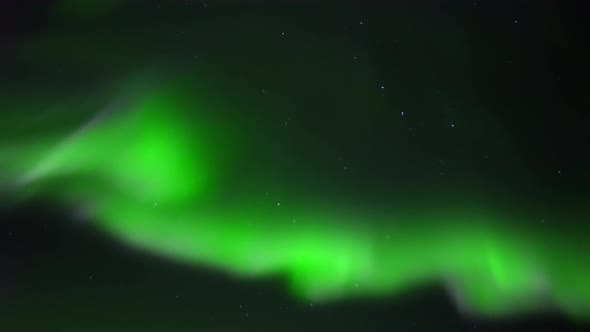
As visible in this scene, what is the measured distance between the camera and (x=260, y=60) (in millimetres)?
1259

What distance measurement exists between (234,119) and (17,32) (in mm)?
467

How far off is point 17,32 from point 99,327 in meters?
0.60

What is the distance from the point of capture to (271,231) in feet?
3.98

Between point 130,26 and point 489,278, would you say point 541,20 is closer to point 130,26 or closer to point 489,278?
point 489,278

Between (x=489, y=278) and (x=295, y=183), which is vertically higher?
(x=295, y=183)

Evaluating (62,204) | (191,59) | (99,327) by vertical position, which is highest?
(191,59)

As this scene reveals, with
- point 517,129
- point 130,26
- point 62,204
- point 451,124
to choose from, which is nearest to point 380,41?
point 451,124

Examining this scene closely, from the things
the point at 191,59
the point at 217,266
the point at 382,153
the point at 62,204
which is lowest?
the point at 217,266

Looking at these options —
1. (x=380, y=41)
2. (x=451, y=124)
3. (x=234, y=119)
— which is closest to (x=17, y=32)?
(x=234, y=119)

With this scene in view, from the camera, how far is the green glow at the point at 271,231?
47.6 inches

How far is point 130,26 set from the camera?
4.17 ft

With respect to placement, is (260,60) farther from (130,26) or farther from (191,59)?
(130,26)

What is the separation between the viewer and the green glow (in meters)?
1.21

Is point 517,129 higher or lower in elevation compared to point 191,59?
lower
